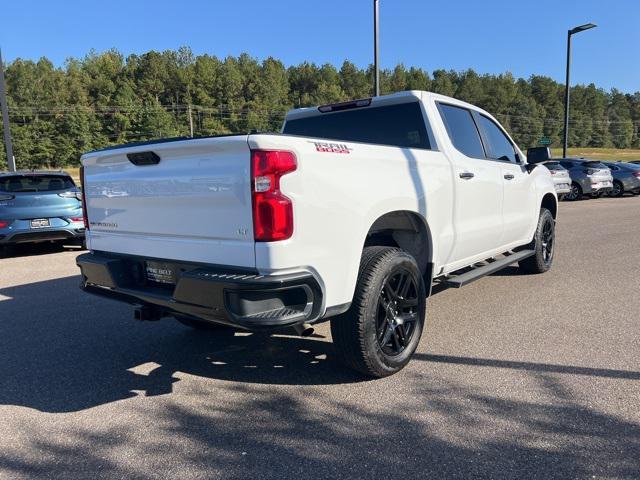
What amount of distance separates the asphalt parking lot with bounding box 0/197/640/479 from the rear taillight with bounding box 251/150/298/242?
3.74 feet

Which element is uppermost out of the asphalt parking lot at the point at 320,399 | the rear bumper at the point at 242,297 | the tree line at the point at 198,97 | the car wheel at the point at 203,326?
the tree line at the point at 198,97

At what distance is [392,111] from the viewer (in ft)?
15.0

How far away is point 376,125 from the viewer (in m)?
4.68

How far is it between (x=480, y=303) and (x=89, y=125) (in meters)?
91.1

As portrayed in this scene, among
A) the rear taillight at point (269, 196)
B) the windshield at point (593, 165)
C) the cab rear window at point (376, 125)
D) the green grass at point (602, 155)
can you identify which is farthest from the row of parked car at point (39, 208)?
the green grass at point (602, 155)

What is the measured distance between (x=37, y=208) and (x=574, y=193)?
65.0 feet

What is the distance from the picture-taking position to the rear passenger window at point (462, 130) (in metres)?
4.66

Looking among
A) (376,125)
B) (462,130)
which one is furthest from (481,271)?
(376,125)

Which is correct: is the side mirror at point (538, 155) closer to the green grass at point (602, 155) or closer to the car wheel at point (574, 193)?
the car wheel at point (574, 193)

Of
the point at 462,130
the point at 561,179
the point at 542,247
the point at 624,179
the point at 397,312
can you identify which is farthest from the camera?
the point at 624,179

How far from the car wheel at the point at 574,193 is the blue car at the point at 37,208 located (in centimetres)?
1877

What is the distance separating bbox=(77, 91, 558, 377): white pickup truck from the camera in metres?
2.84

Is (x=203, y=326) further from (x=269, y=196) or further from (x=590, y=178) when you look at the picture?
(x=590, y=178)

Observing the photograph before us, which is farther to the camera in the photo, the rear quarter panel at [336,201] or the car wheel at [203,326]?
the car wheel at [203,326]
